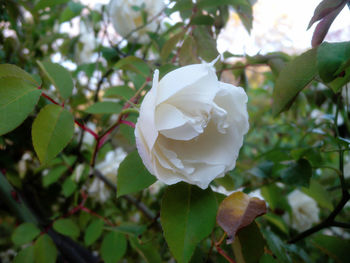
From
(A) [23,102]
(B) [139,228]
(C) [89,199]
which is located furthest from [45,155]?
(C) [89,199]

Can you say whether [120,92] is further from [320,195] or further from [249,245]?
[320,195]

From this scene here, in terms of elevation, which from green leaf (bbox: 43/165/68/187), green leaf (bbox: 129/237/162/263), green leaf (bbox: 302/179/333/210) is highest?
green leaf (bbox: 302/179/333/210)

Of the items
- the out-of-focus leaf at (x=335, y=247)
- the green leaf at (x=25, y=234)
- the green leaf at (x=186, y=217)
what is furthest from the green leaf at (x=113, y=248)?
the out-of-focus leaf at (x=335, y=247)

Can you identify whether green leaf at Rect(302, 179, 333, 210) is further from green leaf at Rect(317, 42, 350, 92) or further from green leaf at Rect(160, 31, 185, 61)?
green leaf at Rect(160, 31, 185, 61)

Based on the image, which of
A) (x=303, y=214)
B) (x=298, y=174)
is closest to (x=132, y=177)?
(x=298, y=174)

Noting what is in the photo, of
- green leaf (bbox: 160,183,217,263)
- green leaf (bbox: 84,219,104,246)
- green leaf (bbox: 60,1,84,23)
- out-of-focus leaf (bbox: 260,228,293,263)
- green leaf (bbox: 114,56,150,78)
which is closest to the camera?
green leaf (bbox: 160,183,217,263)

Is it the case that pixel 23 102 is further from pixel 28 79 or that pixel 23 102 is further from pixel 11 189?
pixel 11 189

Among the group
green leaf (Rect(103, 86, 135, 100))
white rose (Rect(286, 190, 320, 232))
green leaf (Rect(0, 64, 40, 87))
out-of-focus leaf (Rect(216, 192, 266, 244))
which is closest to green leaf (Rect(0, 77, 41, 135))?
green leaf (Rect(0, 64, 40, 87))
